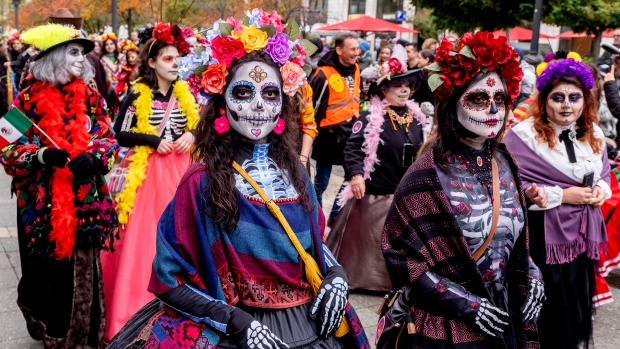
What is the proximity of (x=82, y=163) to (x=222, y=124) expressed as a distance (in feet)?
5.22

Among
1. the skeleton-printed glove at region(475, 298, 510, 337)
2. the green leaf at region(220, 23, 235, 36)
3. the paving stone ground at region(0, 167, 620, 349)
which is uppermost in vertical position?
the green leaf at region(220, 23, 235, 36)

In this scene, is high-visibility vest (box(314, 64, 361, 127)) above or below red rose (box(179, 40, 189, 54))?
below

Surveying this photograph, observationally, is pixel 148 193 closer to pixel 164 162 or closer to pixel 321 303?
pixel 164 162

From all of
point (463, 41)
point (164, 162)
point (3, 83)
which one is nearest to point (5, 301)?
point (164, 162)

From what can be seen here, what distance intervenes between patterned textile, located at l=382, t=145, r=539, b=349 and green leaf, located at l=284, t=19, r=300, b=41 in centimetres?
77

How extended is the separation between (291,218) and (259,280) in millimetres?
256

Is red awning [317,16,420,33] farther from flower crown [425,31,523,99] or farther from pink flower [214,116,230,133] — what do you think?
pink flower [214,116,230,133]

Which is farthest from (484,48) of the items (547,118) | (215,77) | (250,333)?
(250,333)

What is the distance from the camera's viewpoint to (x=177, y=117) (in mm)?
4664

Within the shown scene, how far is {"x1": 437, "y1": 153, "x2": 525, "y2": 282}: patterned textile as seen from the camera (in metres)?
2.79

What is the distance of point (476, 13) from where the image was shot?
46.9ft

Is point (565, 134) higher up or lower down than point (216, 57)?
lower down

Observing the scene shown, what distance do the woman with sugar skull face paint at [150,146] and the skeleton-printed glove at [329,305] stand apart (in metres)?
2.20

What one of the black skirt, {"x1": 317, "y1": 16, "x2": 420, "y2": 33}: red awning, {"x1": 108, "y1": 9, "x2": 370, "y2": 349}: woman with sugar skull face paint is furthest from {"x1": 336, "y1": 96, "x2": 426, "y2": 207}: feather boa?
{"x1": 317, "y1": 16, "x2": 420, "y2": 33}: red awning
